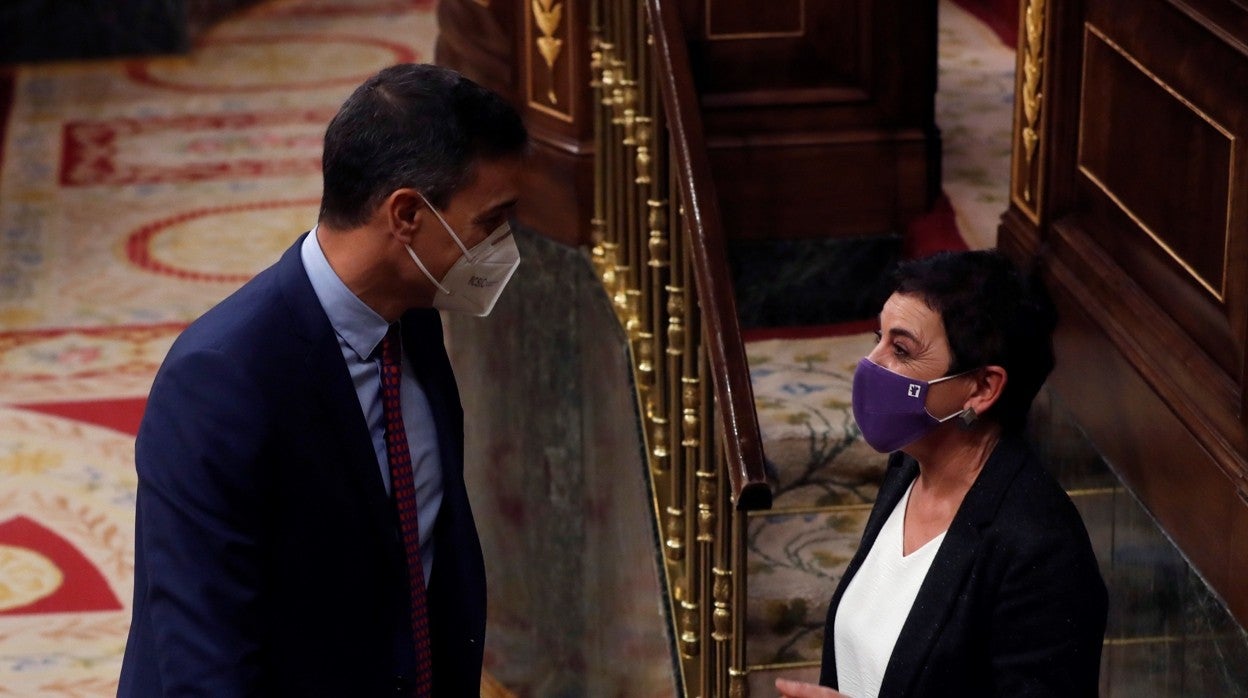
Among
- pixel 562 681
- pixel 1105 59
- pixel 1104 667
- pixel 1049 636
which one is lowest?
pixel 562 681

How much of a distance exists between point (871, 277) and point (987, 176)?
2.02ft

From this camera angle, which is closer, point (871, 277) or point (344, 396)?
point (344, 396)

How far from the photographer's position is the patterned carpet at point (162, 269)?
4.14 metres

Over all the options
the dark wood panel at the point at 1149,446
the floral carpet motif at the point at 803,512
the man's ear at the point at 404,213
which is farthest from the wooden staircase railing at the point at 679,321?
the man's ear at the point at 404,213

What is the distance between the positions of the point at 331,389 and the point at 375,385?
13 cm

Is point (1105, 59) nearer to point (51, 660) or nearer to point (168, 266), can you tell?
point (51, 660)

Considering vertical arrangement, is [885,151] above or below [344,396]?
below

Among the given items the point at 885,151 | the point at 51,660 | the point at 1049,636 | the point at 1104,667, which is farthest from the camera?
the point at 51,660

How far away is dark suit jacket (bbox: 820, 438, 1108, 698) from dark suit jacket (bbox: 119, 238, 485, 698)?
0.72 m

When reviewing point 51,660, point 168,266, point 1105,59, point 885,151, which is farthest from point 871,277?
point 168,266

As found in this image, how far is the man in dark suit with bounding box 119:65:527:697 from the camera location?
227cm

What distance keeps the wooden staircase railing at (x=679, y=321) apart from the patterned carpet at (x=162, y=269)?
10.2 inches

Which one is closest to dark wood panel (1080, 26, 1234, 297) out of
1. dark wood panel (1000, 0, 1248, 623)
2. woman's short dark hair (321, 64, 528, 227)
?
dark wood panel (1000, 0, 1248, 623)

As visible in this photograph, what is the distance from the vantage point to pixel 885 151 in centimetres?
484
